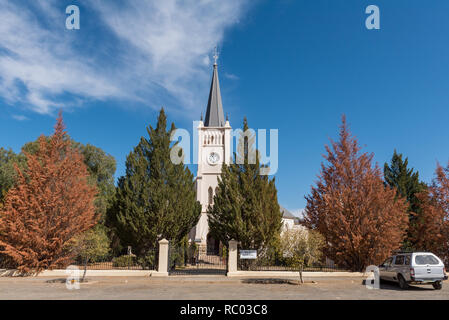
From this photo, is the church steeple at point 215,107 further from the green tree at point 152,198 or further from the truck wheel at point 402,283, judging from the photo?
the truck wheel at point 402,283

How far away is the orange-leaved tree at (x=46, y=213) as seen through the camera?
17.0 metres

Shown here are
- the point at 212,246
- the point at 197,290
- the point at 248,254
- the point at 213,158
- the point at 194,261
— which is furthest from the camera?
the point at 213,158

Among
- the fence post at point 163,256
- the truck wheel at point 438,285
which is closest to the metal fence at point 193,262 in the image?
the fence post at point 163,256

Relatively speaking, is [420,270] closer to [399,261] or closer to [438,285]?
[399,261]

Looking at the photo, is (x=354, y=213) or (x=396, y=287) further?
(x=354, y=213)

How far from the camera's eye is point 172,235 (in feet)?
65.8

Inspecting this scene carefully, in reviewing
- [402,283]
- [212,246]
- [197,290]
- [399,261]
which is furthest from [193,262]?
[402,283]

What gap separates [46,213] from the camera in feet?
58.2

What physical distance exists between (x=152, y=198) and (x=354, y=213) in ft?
39.6

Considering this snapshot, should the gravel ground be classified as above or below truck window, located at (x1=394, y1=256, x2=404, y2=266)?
below

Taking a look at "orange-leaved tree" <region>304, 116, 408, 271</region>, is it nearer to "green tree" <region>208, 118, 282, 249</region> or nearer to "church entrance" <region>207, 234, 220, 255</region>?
"green tree" <region>208, 118, 282, 249</region>

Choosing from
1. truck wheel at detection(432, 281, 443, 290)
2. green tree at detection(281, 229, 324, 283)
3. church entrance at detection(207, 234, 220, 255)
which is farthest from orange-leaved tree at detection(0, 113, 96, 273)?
church entrance at detection(207, 234, 220, 255)

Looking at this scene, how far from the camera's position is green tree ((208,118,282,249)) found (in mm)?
19234
